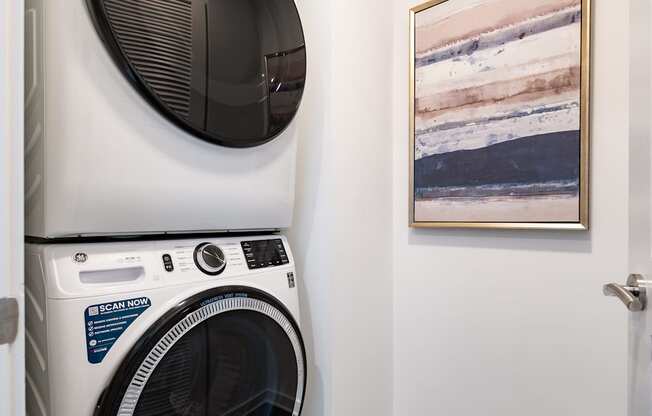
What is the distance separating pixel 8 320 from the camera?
2.20 feet

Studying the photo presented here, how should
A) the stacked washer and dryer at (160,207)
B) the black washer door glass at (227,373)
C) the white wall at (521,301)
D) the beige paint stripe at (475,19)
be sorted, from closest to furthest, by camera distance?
the stacked washer and dryer at (160,207), the black washer door glass at (227,373), the white wall at (521,301), the beige paint stripe at (475,19)

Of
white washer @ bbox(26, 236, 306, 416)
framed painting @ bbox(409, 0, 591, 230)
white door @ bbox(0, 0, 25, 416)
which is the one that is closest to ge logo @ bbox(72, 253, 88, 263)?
white washer @ bbox(26, 236, 306, 416)

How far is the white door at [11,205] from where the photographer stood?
0.67 m

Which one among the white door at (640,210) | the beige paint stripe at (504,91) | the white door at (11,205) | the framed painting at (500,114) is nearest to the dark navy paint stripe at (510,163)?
the framed painting at (500,114)

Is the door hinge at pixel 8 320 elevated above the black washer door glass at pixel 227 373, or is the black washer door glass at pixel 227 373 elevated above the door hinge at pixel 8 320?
the door hinge at pixel 8 320

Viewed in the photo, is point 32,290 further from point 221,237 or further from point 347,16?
point 347,16

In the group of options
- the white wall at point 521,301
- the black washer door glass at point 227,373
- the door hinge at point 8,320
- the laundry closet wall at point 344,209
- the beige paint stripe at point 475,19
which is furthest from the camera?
Result: the laundry closet wall at point 344,209

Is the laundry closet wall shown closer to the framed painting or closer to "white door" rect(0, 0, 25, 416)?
the framed painting

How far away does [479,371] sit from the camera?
1.30 metres

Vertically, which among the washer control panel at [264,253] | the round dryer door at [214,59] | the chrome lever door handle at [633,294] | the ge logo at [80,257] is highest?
the round dryer door at [214,59]

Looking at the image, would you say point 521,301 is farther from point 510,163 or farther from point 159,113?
point 159,113

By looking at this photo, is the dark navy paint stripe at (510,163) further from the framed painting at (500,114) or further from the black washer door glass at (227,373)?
the black washer door glass at (227,373)

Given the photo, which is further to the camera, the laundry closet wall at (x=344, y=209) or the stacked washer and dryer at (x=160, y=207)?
the laundry closet wall at (x=344, y=209)

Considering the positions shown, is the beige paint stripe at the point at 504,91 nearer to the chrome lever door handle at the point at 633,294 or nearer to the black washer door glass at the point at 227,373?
the chrome lever door handle at the point at 633,294
